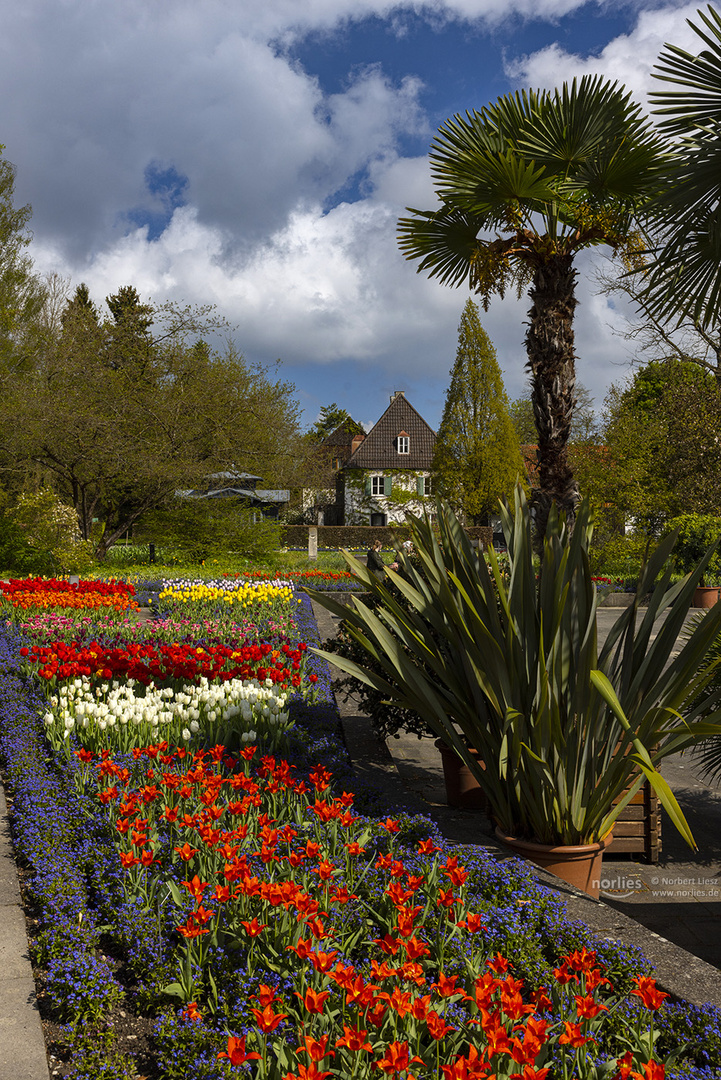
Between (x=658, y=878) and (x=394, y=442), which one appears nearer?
(x=658, y=878)

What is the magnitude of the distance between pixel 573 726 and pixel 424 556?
1051 millimetres

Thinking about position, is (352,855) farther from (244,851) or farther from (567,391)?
(567,391)

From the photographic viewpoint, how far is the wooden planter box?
377 centimetres

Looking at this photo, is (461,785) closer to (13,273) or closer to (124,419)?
(124,419)

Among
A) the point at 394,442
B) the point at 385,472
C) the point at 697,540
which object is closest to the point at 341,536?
the point at 385,472

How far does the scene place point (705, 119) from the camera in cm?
498

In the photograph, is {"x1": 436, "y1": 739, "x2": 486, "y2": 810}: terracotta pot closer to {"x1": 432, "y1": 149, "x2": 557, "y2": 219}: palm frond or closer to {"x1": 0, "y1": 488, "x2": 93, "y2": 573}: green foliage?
{"x1": 432, "y1": 149, "x2": 557, "y2": 219}: palm frond

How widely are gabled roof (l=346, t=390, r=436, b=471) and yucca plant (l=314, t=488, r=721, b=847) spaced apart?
3872 cm

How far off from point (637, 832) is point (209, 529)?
45.4ft

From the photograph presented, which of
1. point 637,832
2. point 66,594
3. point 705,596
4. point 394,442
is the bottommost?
point 637,832

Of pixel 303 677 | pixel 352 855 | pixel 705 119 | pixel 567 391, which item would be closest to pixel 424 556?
pixel 352 855

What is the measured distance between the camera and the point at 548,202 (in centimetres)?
671

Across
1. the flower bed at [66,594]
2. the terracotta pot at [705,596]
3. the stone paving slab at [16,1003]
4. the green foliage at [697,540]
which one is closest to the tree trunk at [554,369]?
the stone paving slab at [16,1003]

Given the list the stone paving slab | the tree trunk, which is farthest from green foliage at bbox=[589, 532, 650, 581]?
the stone paving slab
